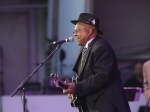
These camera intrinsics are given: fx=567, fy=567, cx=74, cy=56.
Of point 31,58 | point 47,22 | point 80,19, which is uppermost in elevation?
point 80,19

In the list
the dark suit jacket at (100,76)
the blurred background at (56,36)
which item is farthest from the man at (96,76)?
the blurred background at (56,36)

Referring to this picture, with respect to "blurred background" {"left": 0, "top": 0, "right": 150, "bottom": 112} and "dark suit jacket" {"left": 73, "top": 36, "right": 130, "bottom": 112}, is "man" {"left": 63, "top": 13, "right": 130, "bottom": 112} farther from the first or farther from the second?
"blurred background" {"left": 0, "top": 0, "right": 150, "bottom": 112}

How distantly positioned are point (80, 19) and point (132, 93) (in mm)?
1588

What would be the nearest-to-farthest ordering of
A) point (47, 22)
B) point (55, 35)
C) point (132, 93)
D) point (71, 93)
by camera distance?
point (71, 93), point (132, 93), point (55, 35), point (47, 22)

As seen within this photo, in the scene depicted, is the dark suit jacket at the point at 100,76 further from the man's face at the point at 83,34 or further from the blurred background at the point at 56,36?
the blurred background at the point at 56,36

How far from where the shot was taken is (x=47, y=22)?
11430 millimetres

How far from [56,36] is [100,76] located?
469cm

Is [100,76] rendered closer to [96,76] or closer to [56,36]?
[96,76]

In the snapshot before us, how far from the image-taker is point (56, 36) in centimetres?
1027

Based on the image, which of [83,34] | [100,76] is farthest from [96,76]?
[83,34]

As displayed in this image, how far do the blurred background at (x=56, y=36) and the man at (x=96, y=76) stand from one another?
295 cm

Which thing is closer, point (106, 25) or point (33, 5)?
point (106, 25)

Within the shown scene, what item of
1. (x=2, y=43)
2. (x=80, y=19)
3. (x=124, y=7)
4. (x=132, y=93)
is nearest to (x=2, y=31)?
(x=2, y=43)

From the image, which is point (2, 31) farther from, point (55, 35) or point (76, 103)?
point (76, 103)
